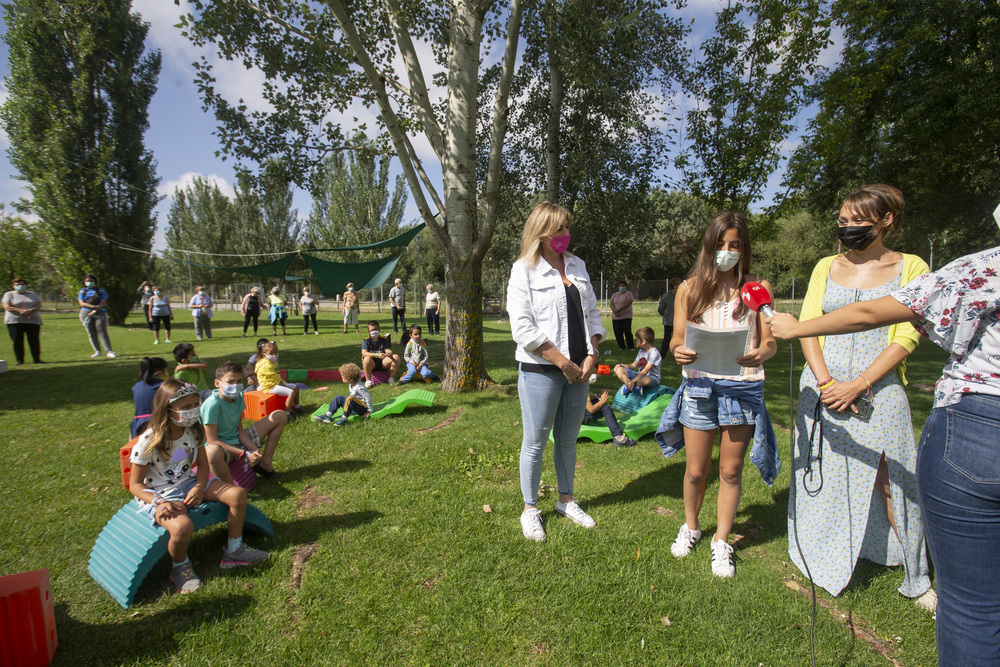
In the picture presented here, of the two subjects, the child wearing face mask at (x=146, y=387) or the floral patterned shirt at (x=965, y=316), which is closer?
the floral patterned shirt at (x=965, y=316)

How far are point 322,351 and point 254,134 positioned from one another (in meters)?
5.69

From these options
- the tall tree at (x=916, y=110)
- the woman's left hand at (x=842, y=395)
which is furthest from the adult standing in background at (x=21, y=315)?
the tall tree at (x=916, y=110)

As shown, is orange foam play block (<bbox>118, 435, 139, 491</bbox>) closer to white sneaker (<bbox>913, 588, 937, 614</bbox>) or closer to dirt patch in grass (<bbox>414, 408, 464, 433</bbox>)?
dirt patch in grass (<bbox>414, 408, 464, 433</bbox>)

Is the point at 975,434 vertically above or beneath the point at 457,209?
beneath

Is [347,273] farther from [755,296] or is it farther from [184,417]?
[755,296]

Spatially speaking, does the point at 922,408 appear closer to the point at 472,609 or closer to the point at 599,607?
the point at 599,607

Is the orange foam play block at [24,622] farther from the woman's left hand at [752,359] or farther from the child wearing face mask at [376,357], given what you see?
the child wearing face mask at [376,357]

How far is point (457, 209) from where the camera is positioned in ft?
21.9

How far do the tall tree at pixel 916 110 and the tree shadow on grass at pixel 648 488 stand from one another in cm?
690

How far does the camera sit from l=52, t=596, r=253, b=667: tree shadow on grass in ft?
7.51

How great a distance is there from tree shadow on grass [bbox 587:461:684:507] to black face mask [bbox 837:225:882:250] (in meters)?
2.18

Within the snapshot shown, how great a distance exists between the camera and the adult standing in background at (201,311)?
13.9m

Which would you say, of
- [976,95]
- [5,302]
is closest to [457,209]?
[5,302]

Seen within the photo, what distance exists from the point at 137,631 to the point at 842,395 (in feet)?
12.1
